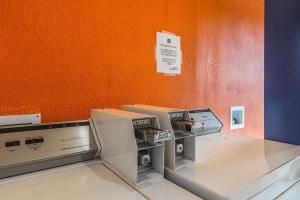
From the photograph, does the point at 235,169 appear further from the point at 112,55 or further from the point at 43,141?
the point at 112,55

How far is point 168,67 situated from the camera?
139 cm

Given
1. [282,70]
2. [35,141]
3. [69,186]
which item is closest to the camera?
[69,186]

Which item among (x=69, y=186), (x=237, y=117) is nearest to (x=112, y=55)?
(x=69, y=186)

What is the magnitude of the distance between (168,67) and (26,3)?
83 centimetres

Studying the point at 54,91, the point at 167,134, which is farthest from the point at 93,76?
the point at 167,134

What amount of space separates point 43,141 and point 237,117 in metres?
1.59

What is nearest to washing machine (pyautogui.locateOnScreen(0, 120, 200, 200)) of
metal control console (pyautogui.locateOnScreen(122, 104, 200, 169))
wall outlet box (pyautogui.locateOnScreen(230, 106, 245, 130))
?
metal control console (pyautogui.locateOnScreen(122, 104, 200, 169))

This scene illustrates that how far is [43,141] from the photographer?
2.63ft

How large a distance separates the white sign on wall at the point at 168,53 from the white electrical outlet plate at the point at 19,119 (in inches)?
28.8

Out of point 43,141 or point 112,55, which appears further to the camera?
point 112,55

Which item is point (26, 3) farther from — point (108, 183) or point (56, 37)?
point (108, 183)

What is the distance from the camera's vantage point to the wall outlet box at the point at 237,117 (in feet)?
6.02

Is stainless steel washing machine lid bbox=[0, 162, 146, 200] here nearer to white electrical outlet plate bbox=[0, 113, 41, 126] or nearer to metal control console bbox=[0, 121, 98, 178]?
metal control console bbox=[0, 121, 98, 178]

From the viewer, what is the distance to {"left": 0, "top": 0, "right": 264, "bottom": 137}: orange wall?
2.96ft
